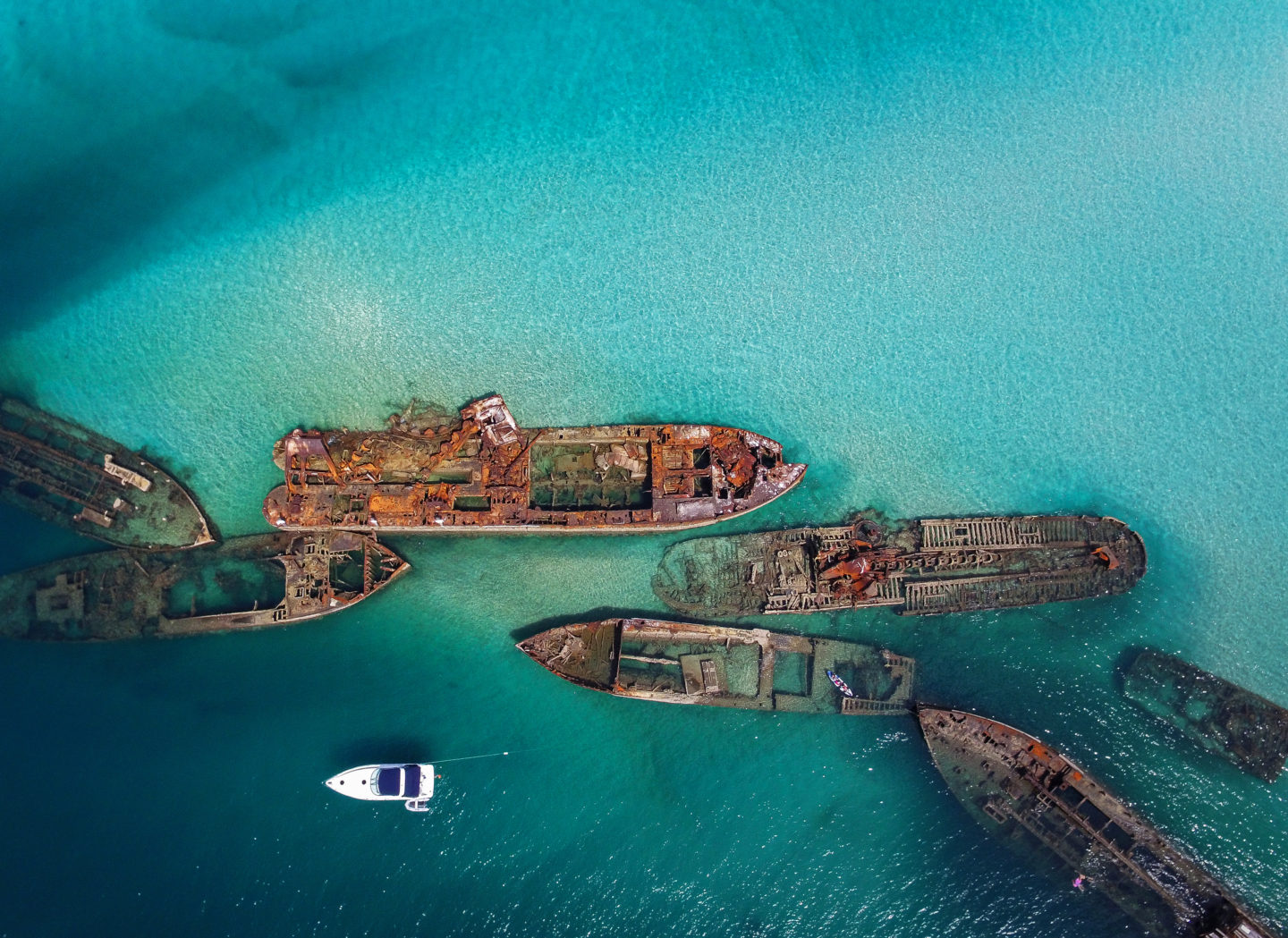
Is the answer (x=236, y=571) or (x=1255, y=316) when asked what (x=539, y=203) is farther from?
(x=1255, y=316)

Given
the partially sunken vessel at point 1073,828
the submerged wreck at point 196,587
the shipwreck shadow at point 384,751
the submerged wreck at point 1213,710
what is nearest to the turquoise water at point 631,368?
the shipwreck shadow at point 384,751

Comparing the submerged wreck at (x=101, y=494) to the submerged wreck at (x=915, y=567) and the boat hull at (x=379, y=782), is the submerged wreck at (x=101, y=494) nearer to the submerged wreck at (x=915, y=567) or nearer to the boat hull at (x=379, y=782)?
the boat hull at (x=379, y=782)

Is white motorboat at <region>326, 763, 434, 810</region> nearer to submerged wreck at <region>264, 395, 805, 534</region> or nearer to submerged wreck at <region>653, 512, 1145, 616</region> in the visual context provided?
submerged wreck at <region>264, 395, 805, 534</region>

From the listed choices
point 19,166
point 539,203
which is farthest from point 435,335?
point 19,166

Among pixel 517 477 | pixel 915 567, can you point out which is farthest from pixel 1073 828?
pixel 517 477

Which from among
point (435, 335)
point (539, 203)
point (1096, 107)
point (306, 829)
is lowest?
point (306, 829)

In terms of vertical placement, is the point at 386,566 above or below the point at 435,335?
below
